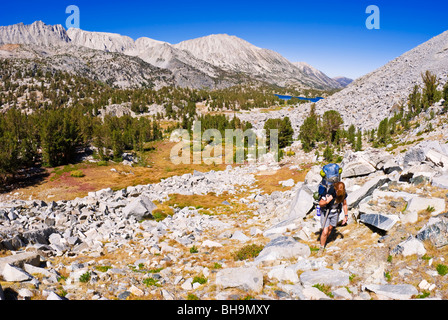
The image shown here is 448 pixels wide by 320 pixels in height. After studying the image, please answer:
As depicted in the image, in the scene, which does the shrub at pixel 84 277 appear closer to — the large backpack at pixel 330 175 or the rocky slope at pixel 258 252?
the rocky slope at pixel 258 252

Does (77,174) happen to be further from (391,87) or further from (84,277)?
(391,87)

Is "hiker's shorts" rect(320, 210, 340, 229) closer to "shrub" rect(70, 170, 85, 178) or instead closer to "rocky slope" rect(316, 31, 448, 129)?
"shrub" rect(70, 170, 85, 178)

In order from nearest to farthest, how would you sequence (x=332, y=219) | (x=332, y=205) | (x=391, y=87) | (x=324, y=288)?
(x=324, y=288), (x=332, y=205), (x=332, y=219), (x=391, y=87)

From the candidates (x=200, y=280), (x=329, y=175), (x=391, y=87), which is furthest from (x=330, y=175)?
(x=391, y=87)

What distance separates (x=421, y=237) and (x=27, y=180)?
5275 centimetres

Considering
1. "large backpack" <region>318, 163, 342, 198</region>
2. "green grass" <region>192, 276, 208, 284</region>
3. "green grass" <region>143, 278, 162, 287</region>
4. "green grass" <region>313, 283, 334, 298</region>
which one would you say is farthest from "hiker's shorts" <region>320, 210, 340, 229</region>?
"green grass" <region>143, 278, 162, 287</region>

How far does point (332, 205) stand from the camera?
9.05m

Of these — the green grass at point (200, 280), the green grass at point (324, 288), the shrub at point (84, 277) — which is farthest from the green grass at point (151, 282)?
the green grass at point (324, 288)

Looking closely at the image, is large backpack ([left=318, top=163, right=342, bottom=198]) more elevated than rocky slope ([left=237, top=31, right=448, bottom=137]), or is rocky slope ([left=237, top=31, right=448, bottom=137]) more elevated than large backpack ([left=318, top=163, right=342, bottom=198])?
rocky slope ([left=237, top=31, right=448, bottom=137])

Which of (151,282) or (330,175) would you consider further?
(330,175)

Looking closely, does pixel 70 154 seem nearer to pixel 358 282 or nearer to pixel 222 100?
pixel 358 282

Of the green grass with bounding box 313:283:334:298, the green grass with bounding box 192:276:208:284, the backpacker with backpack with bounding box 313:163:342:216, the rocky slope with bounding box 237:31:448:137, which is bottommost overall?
the green grass with bounding box 192:276:208:284

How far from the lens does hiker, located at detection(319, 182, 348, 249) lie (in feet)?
28.7
